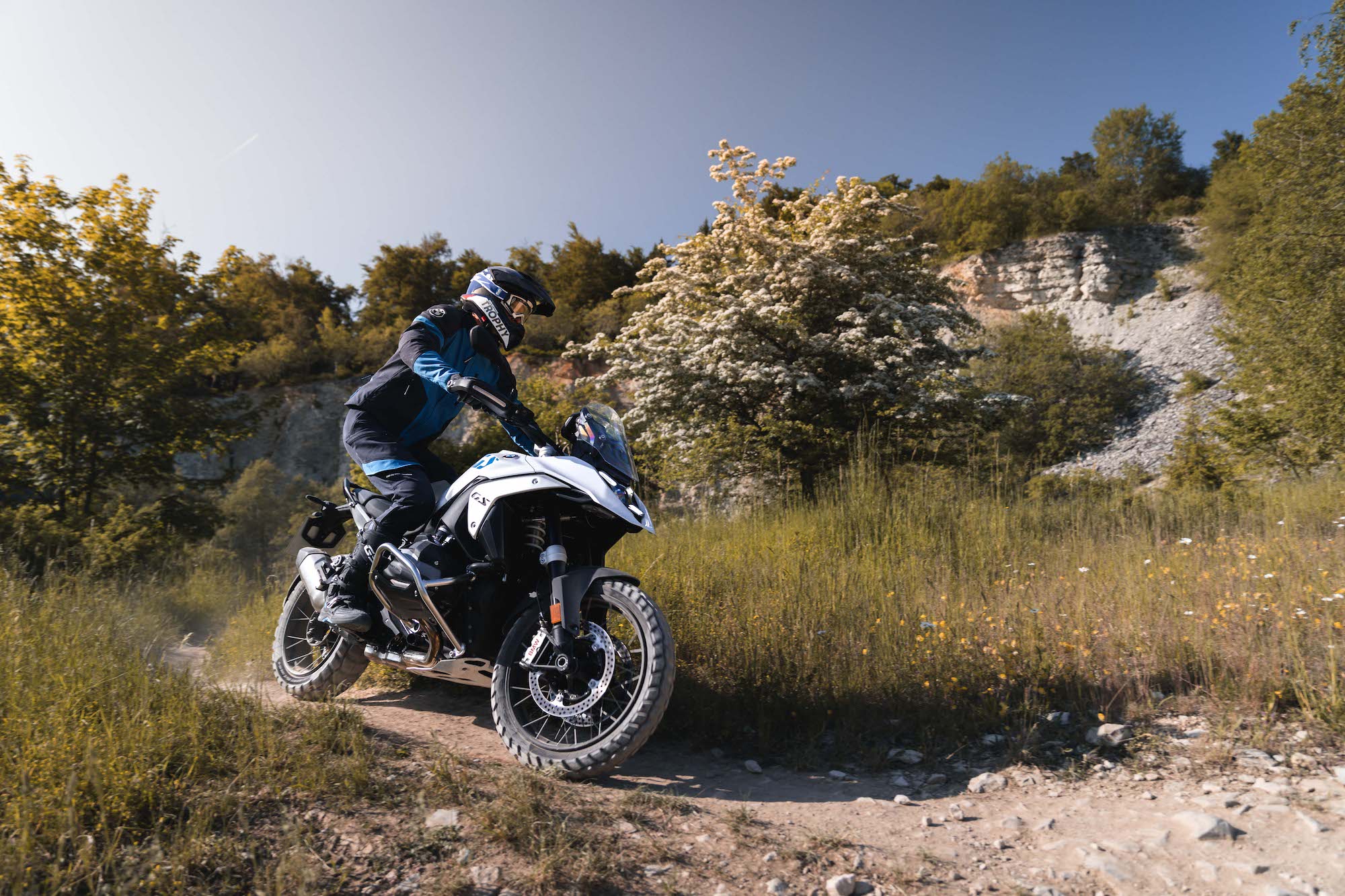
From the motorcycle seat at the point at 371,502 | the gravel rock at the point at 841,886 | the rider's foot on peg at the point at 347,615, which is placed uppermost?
the motorcycle seat at the point at 371,502

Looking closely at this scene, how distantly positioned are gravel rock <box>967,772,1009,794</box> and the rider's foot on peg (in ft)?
9.60

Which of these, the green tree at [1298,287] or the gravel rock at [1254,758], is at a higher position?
the green tree at [1298,287]

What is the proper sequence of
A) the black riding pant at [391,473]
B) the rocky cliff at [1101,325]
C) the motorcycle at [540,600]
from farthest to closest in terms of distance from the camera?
the rocky cliff at [1101,325]
the black riding pant at [391,473]
the motorcycle at [540,600]

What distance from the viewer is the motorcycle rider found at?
345cm

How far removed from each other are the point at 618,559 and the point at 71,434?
8336 mm

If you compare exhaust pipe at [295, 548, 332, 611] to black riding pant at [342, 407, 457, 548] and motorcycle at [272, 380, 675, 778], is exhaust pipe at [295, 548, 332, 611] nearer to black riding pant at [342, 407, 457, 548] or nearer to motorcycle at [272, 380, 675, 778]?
motorcycle at [272, 380, 675, 778]

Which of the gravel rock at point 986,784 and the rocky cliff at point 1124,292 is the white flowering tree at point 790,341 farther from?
the rocky cliff at point 1124,292

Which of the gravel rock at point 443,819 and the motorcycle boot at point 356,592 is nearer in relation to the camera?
the gravel rock at point 443,819

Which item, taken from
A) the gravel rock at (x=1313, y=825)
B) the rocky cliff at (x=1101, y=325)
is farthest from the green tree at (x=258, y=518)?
the gravel rock at (x=1313, y=825)

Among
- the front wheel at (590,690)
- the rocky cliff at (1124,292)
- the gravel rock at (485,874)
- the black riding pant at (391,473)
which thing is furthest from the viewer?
the rocky cliff at (1124,292)

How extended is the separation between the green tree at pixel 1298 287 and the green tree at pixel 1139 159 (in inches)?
1049

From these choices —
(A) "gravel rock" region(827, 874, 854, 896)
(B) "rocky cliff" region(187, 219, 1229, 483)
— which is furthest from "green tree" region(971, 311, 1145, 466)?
(A) "gravel rock" region(827, 874, 854, 896)

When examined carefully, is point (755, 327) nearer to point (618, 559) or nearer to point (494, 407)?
point (618, 559)

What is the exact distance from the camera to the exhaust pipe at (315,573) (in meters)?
4.03
